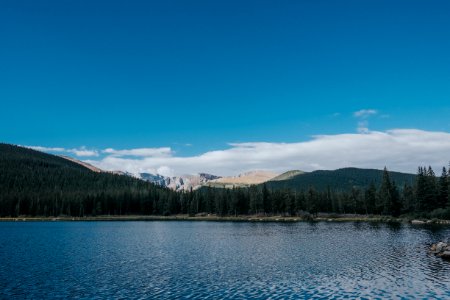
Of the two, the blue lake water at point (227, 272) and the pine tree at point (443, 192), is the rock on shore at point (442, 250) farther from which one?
the pine tree at point (443, 192)

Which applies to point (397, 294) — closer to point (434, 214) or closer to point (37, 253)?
point (37, 253)

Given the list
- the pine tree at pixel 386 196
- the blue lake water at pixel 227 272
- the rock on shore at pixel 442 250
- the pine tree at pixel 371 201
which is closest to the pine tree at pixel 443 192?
the pine tree at pixel 386 196

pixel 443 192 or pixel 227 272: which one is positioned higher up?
pixel 443 192

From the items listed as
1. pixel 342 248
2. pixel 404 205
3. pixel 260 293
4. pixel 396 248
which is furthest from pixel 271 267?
pixel 404 205

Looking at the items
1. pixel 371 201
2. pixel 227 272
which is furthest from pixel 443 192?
pixel 227 272

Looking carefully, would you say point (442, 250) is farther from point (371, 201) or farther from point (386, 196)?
point (371, 201)

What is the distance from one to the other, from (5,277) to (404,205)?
171837 mm

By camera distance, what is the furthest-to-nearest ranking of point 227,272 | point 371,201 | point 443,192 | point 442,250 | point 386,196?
1. point 371,201
2. point 386,196
3. point 443,192
4. point 442,250
5. point 227,272

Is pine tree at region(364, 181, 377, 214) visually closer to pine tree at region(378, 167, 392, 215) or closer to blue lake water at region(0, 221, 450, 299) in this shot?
pine tree at region(378, 167, 392, 215)

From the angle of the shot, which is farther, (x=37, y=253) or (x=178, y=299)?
(x=37, y=253)

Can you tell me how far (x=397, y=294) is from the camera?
3753 cm

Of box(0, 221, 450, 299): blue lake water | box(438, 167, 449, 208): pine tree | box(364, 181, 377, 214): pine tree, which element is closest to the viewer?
box(0, 221, 450, 299): blue lake water

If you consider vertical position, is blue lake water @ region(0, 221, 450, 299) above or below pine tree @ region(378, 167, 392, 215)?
below

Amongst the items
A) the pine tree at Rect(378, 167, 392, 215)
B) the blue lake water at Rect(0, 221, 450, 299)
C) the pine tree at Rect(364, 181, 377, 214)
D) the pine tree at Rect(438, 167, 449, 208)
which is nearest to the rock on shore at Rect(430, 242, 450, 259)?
the blue lake water at Rect(0, 221, 450, 299)
